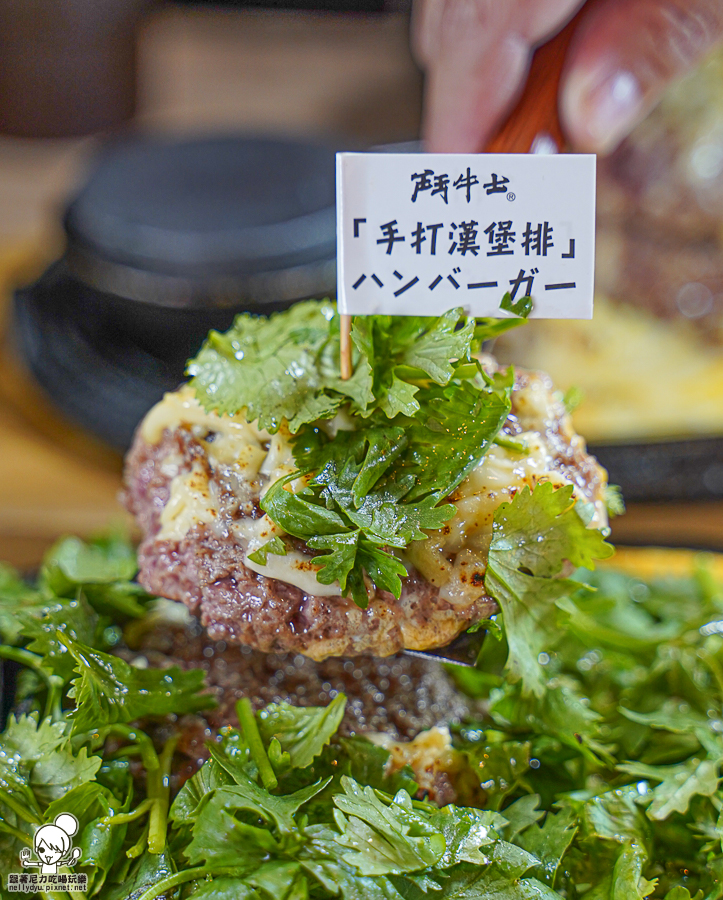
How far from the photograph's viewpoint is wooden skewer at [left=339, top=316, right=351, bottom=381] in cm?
126

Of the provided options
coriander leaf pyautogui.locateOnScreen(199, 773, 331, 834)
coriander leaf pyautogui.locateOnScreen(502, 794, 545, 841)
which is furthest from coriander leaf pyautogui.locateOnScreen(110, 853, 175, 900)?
coriander leaf pyautogui.locateOnScreen(502, 794, 545, 841)

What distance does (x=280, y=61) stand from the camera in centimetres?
585

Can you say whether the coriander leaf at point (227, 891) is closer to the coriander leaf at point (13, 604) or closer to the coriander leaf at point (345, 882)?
the coriander leaf at point (345, 882)

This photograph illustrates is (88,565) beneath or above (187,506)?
beneath

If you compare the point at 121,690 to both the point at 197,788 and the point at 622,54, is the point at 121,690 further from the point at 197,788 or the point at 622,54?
the point at 622,54

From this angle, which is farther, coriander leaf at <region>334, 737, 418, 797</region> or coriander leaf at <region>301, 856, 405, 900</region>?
coriander leaf at <region>334, 737, 418, 797</region>

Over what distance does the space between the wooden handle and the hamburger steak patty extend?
67 cm

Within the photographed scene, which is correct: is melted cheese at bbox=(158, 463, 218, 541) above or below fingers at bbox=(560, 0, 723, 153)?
below

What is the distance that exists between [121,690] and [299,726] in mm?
273

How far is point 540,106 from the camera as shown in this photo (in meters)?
1.79

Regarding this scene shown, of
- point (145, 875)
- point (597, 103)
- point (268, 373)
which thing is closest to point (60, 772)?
point (145, 875)

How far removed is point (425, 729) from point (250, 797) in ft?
1.27

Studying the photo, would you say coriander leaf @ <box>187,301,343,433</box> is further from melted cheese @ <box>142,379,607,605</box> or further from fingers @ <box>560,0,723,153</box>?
fingers @ <box>560,0,723,153</box>

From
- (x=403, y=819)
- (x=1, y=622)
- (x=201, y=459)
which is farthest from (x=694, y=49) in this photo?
(x=1, y=622)
